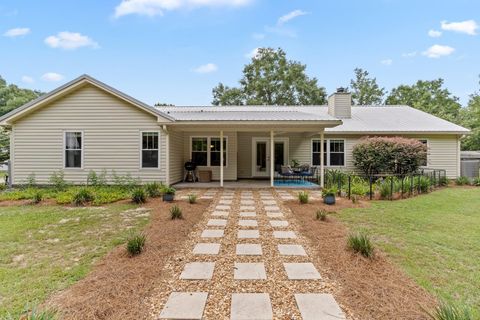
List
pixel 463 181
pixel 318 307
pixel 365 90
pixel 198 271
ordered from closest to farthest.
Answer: pixel 318 307 < pixel 198 271 < pixel 463 181 < pixel 365 90

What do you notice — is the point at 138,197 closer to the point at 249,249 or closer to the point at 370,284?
the point at 249,249

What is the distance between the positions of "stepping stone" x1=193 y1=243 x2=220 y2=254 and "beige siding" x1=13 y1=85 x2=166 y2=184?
684 cm

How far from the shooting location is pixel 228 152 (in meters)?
13.2

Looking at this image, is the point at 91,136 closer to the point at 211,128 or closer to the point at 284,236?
the point at 211,128

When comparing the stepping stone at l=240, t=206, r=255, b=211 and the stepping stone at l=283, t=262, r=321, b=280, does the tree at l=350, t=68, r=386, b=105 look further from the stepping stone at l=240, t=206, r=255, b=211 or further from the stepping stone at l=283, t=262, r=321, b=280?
the stepping stone at l=283, t=262, r=321, b=280

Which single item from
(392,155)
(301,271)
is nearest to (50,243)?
(301,271)

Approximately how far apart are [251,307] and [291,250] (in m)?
1.80

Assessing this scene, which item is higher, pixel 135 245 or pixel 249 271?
pixel 135 245

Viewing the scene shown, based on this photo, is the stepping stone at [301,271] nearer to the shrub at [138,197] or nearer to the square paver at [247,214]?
the square paver at [247,214]

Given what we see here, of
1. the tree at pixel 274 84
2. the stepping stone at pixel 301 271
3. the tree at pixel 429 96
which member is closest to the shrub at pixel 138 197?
the stepping stone at pixel 301 271

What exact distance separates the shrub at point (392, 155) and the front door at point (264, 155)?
12.6ft

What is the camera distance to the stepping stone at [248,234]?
194 inches

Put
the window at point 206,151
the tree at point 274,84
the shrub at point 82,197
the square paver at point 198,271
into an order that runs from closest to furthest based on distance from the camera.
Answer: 1. the square paver at point 198,271
2. the shrub at point 82,197
3. the window at point 206,151
4. the tree at point 274,84

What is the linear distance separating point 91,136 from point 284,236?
909 centimetres
